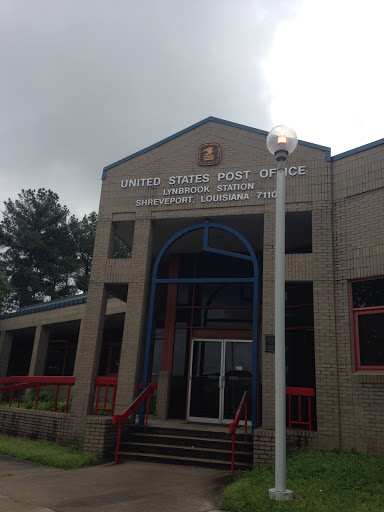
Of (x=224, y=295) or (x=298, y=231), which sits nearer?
(x=298, y=231)

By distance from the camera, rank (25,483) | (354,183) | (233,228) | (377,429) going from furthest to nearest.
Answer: (233,228) → (354,183) → (377,429) → (25,483)

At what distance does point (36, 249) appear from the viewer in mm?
38844

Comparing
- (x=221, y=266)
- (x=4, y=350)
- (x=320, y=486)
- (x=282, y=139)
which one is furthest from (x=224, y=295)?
(x=4, y=350)

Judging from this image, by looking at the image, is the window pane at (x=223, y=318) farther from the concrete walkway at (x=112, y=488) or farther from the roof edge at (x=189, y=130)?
the concrete walkway at (x=112, y=488)

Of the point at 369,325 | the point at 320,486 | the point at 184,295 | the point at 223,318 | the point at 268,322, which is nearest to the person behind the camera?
the point at 320,486

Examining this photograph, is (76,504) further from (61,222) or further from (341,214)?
(61,222)

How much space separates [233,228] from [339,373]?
4828 millimetres

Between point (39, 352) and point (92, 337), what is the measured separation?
35.7 ft

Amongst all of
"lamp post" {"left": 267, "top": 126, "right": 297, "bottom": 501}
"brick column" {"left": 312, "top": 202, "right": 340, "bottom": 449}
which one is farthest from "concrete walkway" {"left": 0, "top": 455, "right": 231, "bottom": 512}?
"brick column" {"left": 312, "top": 202, "right": 340, "bottom": 449}

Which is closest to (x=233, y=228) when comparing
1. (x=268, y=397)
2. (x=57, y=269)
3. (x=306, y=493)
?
(x=268, y=397)

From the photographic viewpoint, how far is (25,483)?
692 centimetres

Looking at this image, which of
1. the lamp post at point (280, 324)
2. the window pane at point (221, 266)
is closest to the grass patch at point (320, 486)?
the lamp post at point (280, 324)

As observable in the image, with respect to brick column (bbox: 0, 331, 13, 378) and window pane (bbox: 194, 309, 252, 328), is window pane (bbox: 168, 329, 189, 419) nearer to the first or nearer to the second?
window pane (bbox: 194, 309, 252, 328)

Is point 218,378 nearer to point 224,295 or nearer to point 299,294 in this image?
point 224,295
